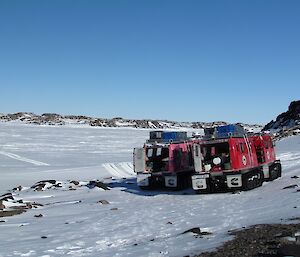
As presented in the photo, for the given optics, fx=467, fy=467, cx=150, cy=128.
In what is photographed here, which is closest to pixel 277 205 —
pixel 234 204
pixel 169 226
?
pixel 234 204

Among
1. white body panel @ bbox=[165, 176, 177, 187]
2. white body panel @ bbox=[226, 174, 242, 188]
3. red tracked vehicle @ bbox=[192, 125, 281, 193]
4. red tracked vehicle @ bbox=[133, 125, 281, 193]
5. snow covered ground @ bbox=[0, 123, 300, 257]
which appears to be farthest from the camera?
white body panel @ bbox=[165, 176, 177, 187]

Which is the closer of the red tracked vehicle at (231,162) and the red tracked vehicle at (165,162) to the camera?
the red tracked vehicle at (231,162)

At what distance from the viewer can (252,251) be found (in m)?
8.55

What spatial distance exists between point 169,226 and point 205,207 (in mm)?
3326

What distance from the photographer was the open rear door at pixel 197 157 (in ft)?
64.5

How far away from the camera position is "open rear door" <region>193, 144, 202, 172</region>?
19656 millimetres

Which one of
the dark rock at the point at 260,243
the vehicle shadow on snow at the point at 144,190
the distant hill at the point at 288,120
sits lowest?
the dark rock at the point at 260,243

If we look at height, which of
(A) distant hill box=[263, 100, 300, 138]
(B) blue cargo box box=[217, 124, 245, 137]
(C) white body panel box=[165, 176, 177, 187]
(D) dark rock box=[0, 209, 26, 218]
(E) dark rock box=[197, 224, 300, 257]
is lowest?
(E) dark rock box=[197, 224, 300, 257]

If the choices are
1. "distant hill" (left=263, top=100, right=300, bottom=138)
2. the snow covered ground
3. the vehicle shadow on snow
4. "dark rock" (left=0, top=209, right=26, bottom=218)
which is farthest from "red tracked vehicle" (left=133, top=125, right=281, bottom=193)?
"distant hill" (left=263, top=100, right=300, bottom=138)

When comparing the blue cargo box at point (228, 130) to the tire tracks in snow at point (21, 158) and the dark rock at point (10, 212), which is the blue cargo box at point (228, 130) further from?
the tire tracks in snow at point (21, 158)

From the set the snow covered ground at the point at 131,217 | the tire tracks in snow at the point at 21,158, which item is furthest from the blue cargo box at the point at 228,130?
the tire tracks in snow at the point at 21,158

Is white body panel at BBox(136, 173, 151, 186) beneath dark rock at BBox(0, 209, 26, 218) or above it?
above

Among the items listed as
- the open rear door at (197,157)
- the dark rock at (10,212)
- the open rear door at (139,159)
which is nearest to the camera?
the dark rock at (10,212)

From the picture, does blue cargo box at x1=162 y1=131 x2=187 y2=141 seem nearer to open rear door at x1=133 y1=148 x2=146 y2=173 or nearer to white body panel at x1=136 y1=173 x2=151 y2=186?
open rear door at x1=133 y1=148 x2=146 y2=173
